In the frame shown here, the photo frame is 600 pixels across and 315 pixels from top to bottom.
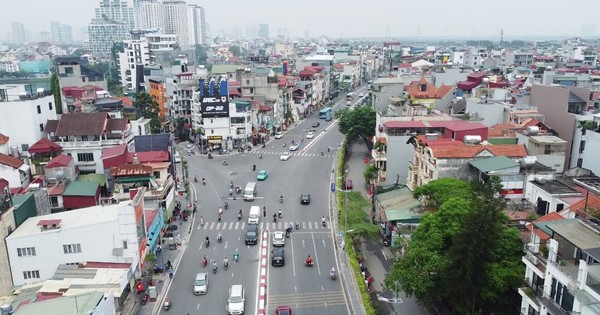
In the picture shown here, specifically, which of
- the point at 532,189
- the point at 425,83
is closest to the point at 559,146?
the point at 532,189

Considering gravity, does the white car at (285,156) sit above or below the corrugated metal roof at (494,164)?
below

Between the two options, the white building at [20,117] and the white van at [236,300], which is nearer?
the white van at [236,300]

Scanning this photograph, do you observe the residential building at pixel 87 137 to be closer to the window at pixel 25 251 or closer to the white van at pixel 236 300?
the window at pixel 25 251

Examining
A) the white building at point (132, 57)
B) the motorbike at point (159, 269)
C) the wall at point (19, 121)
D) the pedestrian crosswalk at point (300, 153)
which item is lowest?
the motorbike at point (159, 269)

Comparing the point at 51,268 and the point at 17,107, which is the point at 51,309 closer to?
the point at 51,268

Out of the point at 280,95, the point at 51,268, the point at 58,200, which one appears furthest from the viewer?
the point at 280,95

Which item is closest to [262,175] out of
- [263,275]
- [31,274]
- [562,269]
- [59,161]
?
[59,161]

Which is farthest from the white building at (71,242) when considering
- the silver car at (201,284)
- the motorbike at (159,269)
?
the silver car at (201,284)

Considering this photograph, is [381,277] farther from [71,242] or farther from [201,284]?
Result: [71,242]
